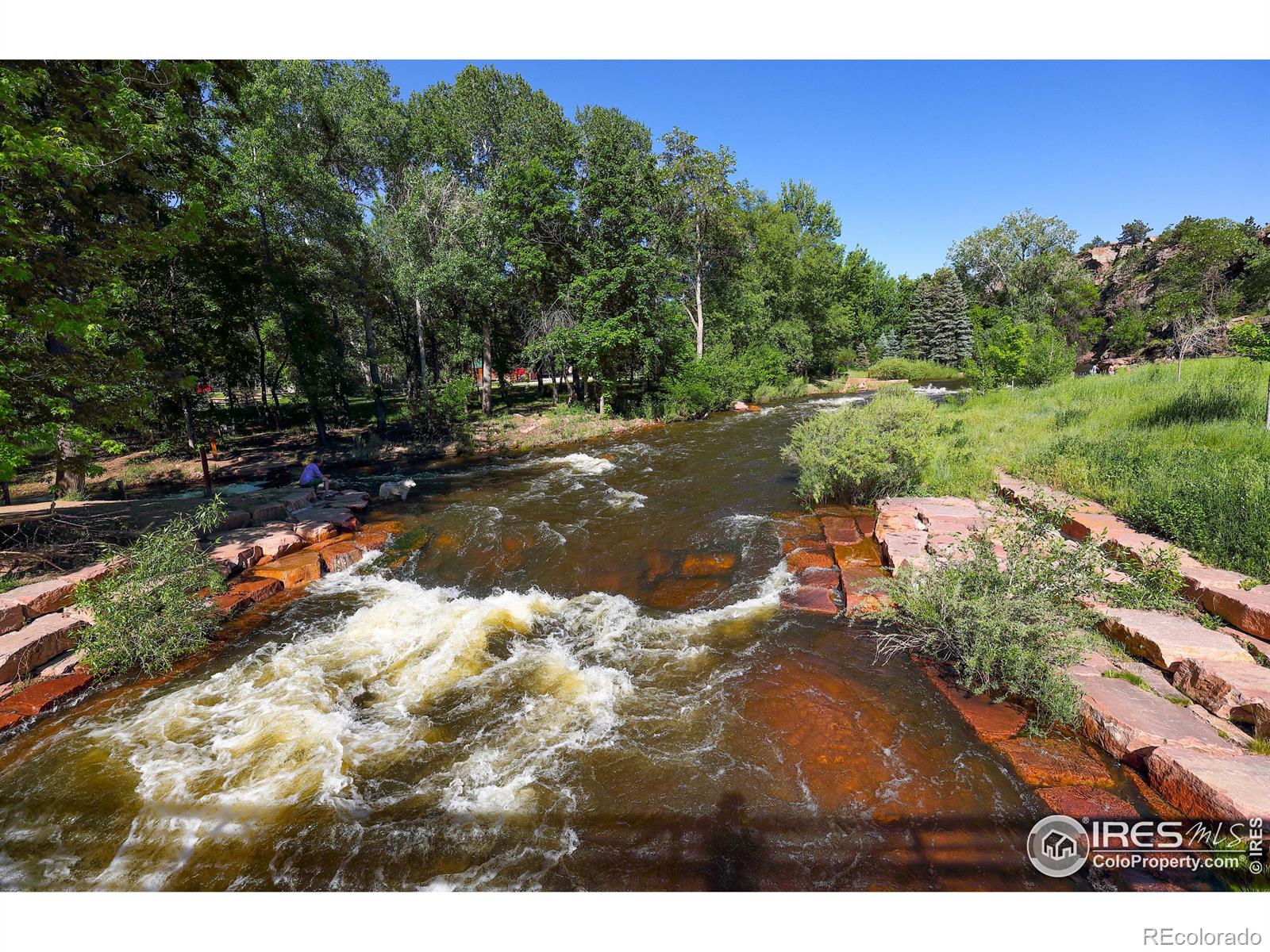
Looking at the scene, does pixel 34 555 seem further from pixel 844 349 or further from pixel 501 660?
pixel 844 349

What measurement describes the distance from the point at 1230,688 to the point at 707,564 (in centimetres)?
557

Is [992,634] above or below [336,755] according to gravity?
above

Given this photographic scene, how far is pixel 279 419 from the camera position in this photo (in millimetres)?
24719

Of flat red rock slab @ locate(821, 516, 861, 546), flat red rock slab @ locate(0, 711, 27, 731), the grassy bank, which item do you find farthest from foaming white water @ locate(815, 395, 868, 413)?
flat red rock slab @ locate(0, 711, 27, 731)

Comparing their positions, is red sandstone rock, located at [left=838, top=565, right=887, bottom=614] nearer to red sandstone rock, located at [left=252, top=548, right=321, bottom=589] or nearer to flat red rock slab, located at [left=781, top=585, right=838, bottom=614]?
flat red rock slab, located at [left=781, top=585, right=838, bottom=614]

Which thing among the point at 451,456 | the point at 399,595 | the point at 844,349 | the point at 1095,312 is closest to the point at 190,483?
the point at 451,456

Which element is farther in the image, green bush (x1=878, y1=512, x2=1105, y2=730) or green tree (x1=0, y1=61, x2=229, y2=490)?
green tree (x1=0, y1=61, x2=229, y2=490)

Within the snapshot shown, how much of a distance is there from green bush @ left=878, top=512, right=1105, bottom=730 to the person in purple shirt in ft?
44.1

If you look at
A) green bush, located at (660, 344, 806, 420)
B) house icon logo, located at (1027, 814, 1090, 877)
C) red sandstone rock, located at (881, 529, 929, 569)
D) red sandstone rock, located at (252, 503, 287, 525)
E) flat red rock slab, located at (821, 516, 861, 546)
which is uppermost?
green bush, located at (660, 344, 806, 420)

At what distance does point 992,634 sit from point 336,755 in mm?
6332

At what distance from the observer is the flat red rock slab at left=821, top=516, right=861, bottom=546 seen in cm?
823

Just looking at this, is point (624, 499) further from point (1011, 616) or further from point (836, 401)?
point (836, 401)

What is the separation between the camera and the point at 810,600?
21.7 feet

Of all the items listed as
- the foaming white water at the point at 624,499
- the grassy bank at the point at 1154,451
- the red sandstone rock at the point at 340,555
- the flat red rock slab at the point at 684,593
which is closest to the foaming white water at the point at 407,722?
the flat red rock slab at the point at 684,593
